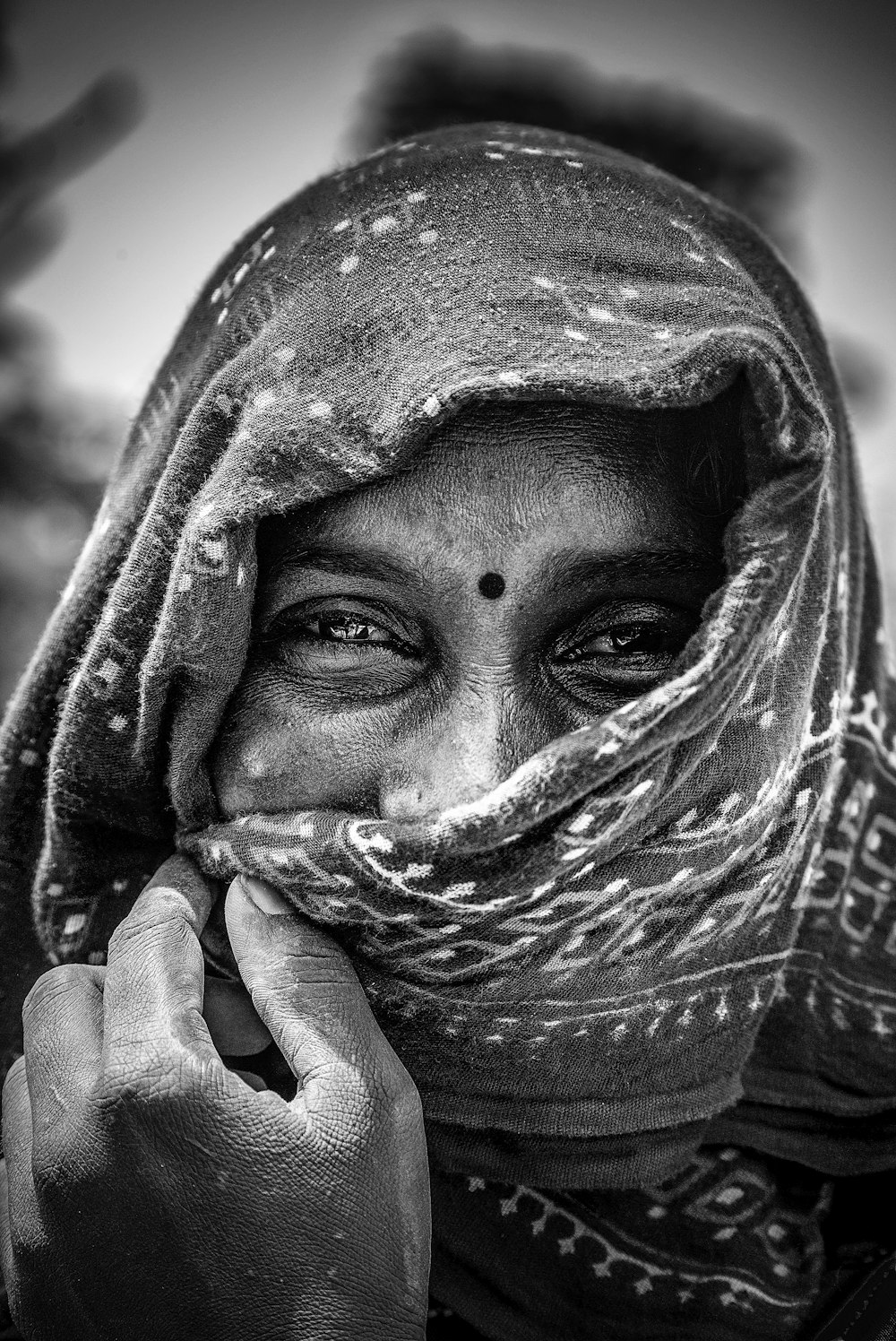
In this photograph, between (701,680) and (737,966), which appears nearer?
(701,680)

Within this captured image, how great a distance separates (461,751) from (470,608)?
0.66ft

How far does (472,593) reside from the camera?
1.47 meters

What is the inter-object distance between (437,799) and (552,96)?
2.25m

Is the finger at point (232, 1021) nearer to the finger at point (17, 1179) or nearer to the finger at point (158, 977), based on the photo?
the finger at point (158, 977)

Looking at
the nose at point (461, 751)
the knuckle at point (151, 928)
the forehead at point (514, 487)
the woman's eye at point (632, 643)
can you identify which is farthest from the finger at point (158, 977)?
the woman's eye at point (632, 643)

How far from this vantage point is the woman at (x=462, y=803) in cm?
124

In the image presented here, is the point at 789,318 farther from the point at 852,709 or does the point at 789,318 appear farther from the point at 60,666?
the point at 60,666

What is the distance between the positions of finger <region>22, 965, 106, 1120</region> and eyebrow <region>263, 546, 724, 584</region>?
63 centimetres

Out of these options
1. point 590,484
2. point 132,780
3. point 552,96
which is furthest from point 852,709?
point 552,96

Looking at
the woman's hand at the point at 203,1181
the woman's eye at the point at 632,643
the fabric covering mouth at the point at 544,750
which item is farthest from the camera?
the woman's eye at the point at 632,643

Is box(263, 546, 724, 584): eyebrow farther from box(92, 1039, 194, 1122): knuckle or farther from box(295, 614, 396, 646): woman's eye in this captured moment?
box(92, 1039, 194, 1122): knuckle

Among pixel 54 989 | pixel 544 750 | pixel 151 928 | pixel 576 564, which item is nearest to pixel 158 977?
pixel 151 928

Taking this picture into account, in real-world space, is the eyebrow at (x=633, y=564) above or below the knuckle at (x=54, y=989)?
above

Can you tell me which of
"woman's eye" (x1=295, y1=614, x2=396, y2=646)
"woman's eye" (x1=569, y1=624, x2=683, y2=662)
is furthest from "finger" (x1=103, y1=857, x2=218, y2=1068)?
"woman's eye" (x1=569, y1=624, x2=683, y2=662)
